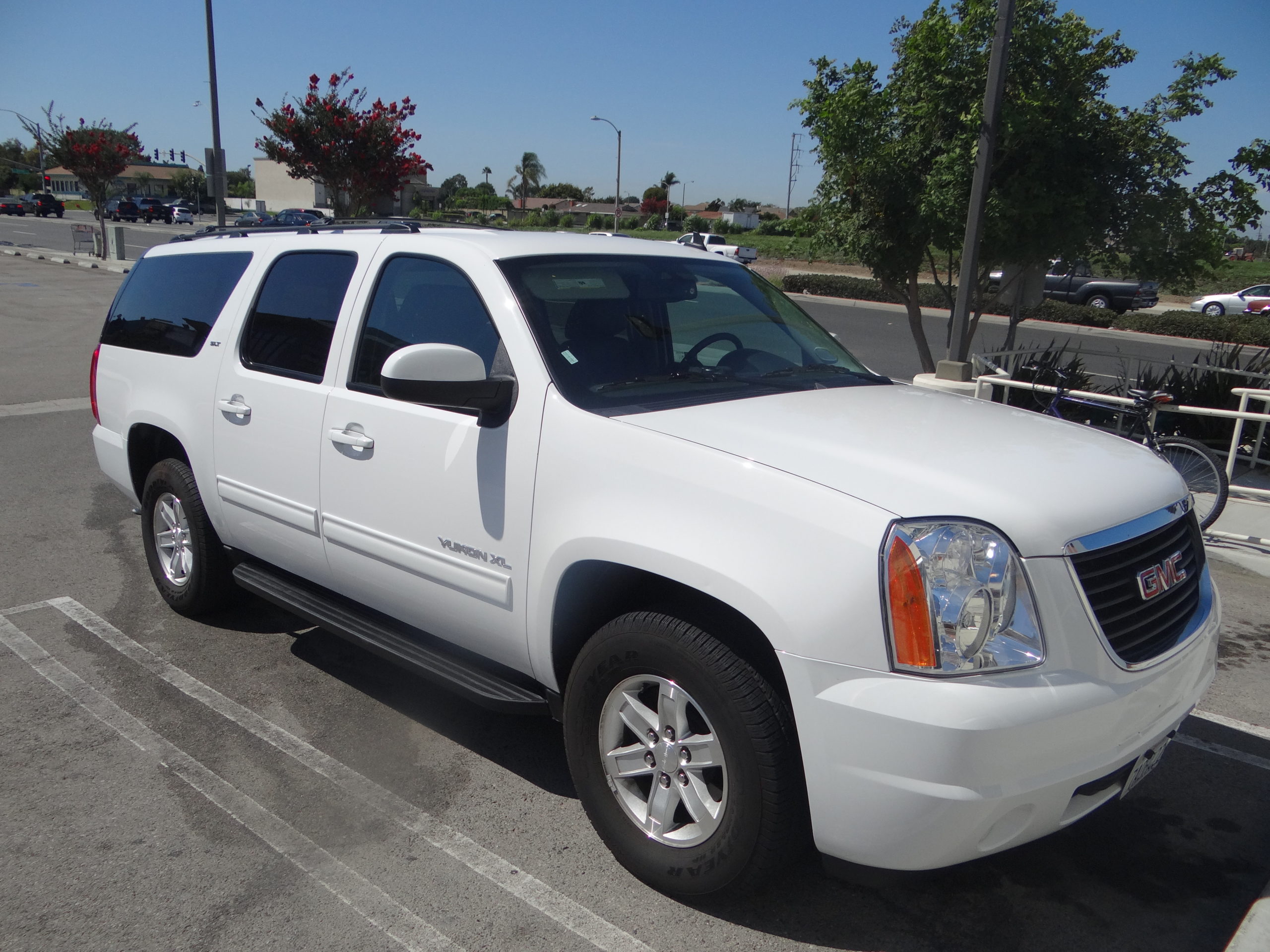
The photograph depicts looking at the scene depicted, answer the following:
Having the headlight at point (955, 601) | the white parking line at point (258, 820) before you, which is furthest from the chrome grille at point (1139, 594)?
the white parking line at point (258, 820)

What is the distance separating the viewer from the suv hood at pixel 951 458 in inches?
96.7

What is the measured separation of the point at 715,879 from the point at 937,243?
8664mm

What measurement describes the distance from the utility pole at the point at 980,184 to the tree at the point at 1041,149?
1.41ft

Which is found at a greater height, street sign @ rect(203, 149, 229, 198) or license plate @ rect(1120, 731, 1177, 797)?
street sign @ rect(203, 149, 229, 198)

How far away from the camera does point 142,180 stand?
11231cm

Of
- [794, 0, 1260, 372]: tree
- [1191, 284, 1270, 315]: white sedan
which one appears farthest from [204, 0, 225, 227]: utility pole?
[1191, 284, 1270, 315]: white sedan

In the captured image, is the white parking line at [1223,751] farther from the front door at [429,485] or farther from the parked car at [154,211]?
the parked car at [154,211]

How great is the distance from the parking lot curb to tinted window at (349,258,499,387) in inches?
108

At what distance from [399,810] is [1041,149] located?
861 cm

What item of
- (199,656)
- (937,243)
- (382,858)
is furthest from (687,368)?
(937,243)

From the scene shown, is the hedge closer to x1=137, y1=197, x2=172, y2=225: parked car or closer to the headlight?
the headlight

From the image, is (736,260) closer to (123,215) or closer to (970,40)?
(970,40)

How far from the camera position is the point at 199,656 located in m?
4.63

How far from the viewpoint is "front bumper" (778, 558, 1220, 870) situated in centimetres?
229
